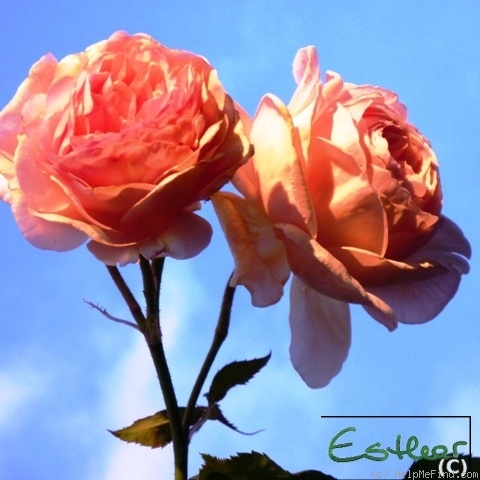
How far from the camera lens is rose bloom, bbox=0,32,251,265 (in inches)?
49.1

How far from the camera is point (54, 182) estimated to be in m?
1.30

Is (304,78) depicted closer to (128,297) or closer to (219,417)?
(128,297)

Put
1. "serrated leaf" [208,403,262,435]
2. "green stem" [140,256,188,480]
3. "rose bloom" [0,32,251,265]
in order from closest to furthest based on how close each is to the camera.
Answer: "rose bloom" [0,32,251,265]
"green stem" [140,256,188,480]
"serrated leaf" [208,403,262,435]

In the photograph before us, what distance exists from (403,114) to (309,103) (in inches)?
8.0

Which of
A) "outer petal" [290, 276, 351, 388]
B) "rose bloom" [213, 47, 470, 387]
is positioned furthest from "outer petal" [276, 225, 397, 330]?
"outer petal" [290, 276, 351, 388]

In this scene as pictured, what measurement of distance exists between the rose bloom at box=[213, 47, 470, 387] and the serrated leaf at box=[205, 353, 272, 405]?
0.29 ft

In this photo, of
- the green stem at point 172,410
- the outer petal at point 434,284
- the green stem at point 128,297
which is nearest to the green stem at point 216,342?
the green stem at point 172,410

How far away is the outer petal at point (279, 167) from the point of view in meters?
1.32

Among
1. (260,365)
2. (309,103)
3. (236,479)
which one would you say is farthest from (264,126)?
(236,479)

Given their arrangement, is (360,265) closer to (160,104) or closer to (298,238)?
(298,238)

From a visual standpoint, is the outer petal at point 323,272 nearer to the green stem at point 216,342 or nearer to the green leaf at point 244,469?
the green stem at point 216,342

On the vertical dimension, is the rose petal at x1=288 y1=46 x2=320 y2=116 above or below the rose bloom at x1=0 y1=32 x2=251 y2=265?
above

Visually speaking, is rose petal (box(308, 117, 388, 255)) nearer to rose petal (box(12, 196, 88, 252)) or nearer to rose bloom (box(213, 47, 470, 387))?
rose bloom (box(213, 47, 470, 387))

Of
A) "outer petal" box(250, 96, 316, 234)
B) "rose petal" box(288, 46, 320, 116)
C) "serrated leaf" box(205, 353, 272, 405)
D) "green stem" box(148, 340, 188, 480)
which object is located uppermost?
"rose petal" box(288, 46, 320, 116)
